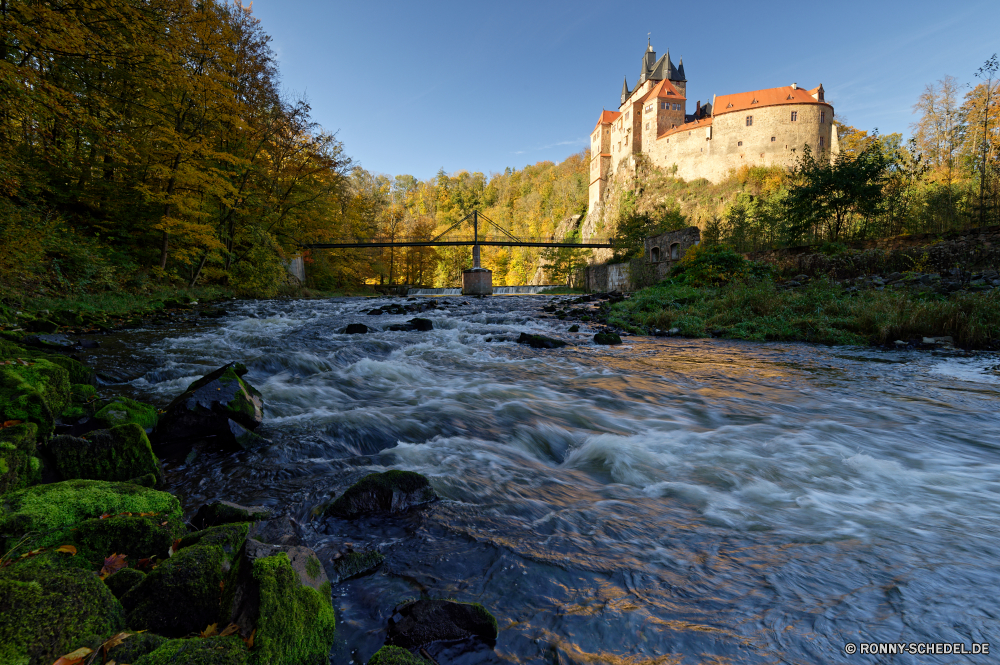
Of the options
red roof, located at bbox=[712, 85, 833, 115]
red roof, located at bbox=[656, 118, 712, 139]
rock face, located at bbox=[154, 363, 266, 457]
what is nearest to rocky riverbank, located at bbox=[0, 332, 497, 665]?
rock face, located at bbox=[154, 363, 266, 457]

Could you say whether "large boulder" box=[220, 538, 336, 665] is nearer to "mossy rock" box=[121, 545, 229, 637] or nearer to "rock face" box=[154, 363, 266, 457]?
"mossy rock" box=[121, 545, 229, 637]

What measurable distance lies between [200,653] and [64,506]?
4.37 ft

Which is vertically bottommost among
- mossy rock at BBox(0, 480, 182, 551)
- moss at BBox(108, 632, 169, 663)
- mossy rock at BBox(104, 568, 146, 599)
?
mossy rock at BBox(104, 568, 146, 599)

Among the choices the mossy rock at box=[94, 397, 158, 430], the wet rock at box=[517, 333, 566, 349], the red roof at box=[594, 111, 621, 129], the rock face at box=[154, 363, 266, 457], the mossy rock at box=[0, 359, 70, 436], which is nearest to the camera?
the mossy rock at box=[0, 359, 70, 436]

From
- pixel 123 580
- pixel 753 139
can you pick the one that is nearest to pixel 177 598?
pixel 123 580

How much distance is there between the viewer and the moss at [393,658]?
1393 mm

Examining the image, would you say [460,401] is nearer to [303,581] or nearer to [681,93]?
[303,581]

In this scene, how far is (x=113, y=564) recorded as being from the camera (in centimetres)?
181

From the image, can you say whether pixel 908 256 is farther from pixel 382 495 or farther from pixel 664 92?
pixel 664 92

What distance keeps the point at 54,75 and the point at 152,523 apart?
1635 centimetres

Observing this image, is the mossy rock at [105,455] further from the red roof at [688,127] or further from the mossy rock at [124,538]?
the red roof at [688,127]

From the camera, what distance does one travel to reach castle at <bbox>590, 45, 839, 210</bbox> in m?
58.0

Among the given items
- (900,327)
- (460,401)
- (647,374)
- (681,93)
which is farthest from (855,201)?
(681,93)

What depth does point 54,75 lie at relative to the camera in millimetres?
11570
